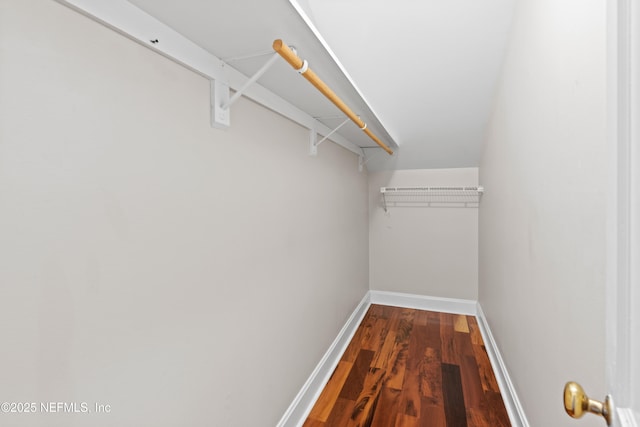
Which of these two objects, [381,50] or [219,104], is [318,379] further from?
[381,50]

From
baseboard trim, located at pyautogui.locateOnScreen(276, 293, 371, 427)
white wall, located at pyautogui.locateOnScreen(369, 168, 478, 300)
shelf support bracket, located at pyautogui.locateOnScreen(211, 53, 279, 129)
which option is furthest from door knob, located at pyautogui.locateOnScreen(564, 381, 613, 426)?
white wall, located at pyautogui.locateOnScreen(369, 168, 478, 300)

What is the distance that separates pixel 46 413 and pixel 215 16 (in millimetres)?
1004

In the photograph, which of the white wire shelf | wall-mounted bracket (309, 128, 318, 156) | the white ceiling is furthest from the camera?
the white wire shelf

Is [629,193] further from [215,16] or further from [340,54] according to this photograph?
[340,54]

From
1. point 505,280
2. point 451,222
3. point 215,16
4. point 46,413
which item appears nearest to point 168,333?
point 46,413

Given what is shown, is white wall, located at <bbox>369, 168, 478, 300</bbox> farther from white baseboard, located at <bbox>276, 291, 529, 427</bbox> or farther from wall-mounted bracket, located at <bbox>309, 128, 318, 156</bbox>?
wall-mounted bracket, located at <bbox>309, 128, 318, 156</bbox>

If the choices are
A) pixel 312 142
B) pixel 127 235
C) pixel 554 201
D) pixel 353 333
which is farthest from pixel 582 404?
pixel 353 333

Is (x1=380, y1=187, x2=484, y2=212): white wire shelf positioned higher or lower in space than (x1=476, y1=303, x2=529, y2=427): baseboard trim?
higher

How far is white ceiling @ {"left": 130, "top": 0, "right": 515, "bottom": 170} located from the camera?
857 mm

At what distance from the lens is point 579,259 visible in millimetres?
796

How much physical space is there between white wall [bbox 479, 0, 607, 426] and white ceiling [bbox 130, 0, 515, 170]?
0.21 m

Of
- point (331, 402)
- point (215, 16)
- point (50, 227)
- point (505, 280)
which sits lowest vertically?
point (331, 402)

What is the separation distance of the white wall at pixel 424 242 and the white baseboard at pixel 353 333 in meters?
0.09

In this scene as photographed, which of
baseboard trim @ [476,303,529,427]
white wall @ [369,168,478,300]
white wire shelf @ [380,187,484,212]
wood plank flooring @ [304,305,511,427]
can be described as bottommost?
wood plank flooring @ [304,305,511,427]
